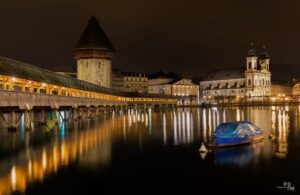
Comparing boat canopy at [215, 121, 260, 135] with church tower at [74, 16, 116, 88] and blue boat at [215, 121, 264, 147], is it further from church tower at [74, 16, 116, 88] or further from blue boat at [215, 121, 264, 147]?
church tower at [74, 16, 116, 88]

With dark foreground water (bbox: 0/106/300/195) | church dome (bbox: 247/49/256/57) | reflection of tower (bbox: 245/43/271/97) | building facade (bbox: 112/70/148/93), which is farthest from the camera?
church dome (bbox: 247/49/256/57)

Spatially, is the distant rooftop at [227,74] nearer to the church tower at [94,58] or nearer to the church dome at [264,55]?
the church dome at [264,55]

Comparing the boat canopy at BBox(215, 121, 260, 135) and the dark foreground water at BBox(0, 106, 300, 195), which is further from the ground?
the boat canopy at BBox(215, 121, 260, 135)

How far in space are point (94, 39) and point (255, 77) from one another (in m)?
95.6

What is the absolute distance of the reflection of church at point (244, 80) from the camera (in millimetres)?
171625

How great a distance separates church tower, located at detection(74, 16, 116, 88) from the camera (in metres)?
97.4

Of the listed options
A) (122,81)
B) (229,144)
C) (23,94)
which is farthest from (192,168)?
(122,81)

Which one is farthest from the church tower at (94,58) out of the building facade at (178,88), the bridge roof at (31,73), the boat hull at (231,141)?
the building facade at (178,88)

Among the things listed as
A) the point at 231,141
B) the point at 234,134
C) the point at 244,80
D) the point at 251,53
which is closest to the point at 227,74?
the point at 244,80

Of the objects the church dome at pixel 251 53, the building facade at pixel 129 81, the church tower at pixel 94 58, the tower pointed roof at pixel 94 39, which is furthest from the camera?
the church dome at pixel 251 53

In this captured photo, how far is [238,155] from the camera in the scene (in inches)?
821

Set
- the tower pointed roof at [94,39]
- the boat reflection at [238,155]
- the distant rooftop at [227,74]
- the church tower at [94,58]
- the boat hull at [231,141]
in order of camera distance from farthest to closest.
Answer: the distant rooftop at [227,74]
the tower pointed roof at [94,39]
the church tower at [94,58]
the boat hull at [231,141]
the boat reflection at [238,155]

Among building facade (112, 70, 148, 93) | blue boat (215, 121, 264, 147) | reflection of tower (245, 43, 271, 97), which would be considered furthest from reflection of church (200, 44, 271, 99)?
blue boat (215, 121, 264, 147)

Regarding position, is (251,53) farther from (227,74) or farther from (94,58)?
(94,58)
